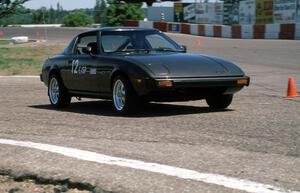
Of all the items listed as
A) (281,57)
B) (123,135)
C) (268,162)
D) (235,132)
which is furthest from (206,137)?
(281,57)

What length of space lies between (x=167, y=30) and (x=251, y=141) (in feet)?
179

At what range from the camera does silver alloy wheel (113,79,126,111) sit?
1034 centimetres

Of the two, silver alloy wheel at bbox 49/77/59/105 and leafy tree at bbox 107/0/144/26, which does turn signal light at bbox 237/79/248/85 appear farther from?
leafy tree at bbox 107/0/144/26

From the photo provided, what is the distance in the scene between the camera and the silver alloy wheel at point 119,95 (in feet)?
33.9

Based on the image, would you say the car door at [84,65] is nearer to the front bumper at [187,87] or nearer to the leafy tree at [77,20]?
the front bumper at [187,87]

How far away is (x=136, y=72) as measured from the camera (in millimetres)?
9836

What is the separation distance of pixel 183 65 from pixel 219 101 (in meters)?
1.33

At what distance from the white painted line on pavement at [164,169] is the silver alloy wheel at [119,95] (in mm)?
2745

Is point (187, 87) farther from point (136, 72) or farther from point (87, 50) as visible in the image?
point (87, 50)

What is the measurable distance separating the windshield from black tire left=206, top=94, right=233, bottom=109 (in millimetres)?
1103

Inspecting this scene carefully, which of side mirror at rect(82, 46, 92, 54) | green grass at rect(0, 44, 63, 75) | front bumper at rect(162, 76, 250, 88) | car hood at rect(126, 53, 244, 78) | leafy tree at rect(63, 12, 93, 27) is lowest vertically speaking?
leafy tree at rect(63, 12, 93, 27)

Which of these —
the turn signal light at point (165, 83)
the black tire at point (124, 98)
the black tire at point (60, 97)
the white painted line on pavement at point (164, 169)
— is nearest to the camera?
the white painted line on pavement at point (164, 169)

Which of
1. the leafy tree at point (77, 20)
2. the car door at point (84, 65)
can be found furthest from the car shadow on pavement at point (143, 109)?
the leafy tree at point (77, 20)

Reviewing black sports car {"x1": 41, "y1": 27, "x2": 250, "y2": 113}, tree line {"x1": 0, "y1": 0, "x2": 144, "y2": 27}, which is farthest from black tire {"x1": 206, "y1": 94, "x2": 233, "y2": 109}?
tree line {"x1": 0, "y1": 0, "x2": 144, "y2": 27}
